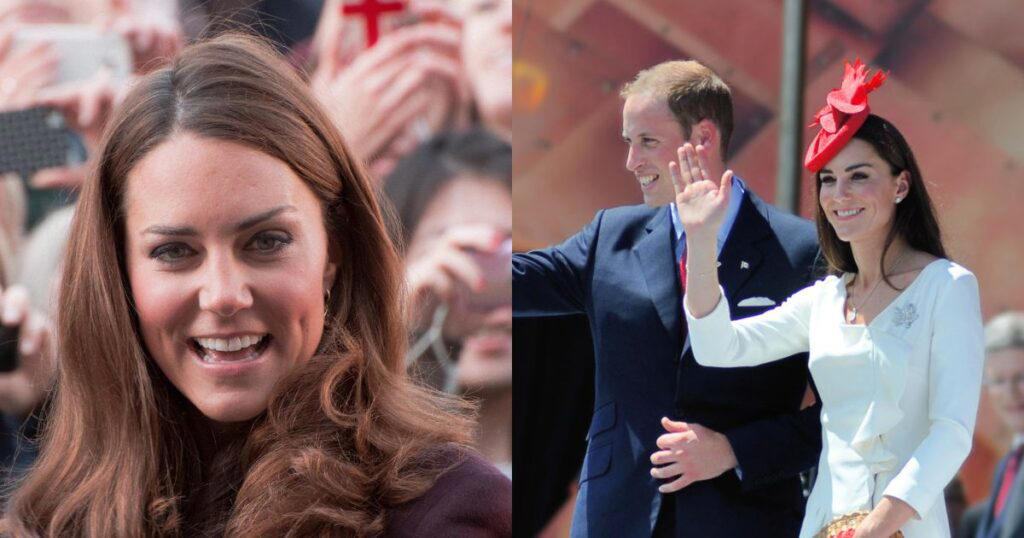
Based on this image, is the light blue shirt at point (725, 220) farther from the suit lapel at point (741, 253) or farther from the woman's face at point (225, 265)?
the woman's face at point (225, 265)

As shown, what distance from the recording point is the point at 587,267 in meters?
2.60

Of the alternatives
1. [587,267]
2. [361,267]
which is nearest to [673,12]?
[587,267]

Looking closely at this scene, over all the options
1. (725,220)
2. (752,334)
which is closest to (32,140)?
(725,220)

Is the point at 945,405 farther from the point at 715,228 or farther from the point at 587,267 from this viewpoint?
the point at 587,267

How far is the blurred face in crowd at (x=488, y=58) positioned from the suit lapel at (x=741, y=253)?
2.72 m

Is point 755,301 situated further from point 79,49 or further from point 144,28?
point 79,49

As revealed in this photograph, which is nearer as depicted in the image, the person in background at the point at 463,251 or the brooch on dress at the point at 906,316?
the brooch on dress at the point at 906,316

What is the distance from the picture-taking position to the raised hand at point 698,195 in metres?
2.27

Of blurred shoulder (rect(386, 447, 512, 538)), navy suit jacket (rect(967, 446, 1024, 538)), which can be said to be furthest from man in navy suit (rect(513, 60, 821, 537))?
navy suit jacket (rect(967, 446, 1024, 538))

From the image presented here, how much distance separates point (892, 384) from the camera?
216 cm

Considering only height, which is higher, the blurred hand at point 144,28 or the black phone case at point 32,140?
the blurred hand at point 144,28

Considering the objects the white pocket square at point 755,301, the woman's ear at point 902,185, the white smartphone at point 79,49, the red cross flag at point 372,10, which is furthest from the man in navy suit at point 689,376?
the white smartphone at point 79,49

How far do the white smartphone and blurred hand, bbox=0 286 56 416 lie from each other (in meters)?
0.87

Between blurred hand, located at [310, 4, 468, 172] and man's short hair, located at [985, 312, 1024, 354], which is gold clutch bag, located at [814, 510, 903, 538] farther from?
blurred hand, located at [310, 4, 468, 172]
